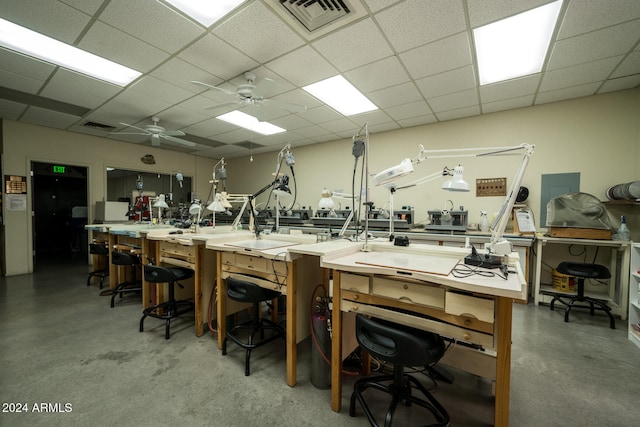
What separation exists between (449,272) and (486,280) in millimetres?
145

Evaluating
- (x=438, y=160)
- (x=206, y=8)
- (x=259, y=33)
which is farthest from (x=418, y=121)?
(x=206, y=8)

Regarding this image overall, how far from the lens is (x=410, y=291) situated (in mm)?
1215

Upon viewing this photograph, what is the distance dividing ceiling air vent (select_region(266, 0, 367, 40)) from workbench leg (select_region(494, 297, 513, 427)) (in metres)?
2.16

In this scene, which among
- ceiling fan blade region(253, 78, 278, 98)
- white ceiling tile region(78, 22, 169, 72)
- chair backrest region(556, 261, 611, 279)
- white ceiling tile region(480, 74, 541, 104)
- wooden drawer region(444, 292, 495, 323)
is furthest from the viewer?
white ceiling tile region(480, 74, 541, 104)

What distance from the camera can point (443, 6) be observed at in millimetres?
1858

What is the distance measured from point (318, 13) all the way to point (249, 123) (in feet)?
9.46

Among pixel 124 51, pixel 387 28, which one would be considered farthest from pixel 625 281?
pixel 124 51

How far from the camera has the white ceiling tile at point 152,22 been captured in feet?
6.24

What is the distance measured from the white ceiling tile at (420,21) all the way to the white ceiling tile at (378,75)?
0.32 m

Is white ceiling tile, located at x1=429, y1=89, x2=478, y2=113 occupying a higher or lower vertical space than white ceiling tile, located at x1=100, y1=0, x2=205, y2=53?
lower

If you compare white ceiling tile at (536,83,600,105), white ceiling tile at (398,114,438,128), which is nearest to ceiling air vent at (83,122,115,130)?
white ceiling tile at (398,114,438,128)

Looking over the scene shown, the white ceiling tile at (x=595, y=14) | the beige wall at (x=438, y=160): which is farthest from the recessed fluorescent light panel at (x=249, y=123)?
the white ceiling tile at (x=595, y=14)

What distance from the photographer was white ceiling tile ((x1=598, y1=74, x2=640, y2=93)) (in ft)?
9.17

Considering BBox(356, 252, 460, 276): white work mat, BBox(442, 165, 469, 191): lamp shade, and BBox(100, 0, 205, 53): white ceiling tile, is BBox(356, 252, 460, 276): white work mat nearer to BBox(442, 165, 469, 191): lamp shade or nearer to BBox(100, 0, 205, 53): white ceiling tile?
BBox(442, 165, 469, 191): lamp shade
